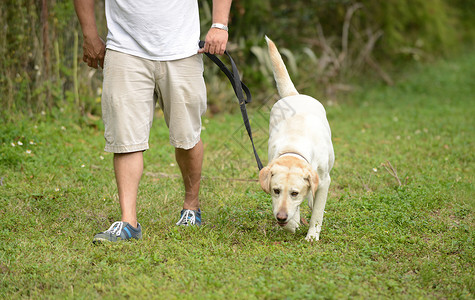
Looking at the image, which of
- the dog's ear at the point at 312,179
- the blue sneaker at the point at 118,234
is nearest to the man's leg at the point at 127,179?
the blue sneaker at the point at 118,234

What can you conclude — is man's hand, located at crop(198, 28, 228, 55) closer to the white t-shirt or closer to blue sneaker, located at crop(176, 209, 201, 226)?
the white t-shirt

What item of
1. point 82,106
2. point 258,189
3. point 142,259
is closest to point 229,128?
point 82,106

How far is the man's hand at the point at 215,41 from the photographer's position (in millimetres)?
3459

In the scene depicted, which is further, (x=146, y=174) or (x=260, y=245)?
(x=146, y=174)

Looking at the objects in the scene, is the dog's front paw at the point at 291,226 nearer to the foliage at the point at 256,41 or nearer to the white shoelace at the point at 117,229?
the white shoelace at the point at 117,229

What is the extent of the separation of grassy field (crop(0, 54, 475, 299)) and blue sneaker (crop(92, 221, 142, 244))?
0.07m

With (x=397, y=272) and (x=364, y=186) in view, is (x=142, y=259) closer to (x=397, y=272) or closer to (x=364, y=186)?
(x=397, y=272)

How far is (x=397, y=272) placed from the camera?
2971mm

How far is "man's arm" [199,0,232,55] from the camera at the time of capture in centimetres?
346

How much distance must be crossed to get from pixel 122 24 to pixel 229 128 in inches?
141

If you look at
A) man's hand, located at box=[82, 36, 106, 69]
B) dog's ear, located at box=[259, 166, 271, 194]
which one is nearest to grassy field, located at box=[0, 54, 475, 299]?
dog's ear, located at box=[259, 166, 271, 194]

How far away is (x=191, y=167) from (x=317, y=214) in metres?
0.96

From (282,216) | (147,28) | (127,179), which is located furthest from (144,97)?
(282,216)

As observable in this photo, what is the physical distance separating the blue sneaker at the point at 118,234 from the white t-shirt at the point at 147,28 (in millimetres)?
1102
